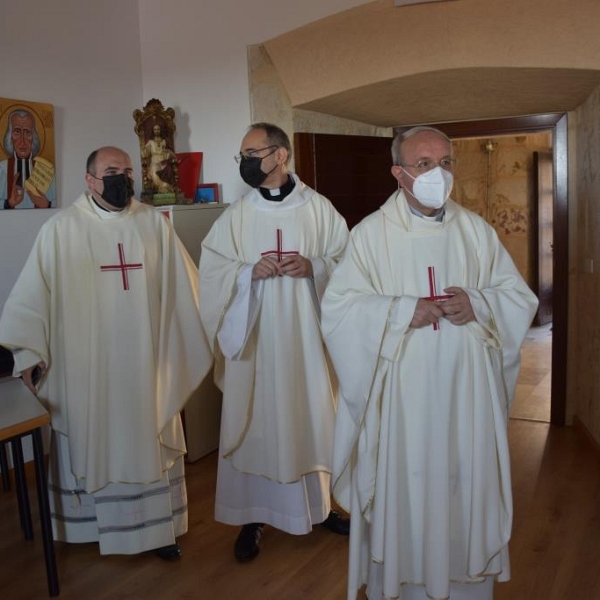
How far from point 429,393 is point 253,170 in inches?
55.9

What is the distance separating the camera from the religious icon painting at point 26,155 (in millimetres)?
4336

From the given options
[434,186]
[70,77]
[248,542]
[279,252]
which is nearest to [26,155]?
[70,77]

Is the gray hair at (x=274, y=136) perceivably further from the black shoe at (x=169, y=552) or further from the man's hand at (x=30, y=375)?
the black shoe at (x=169, y=552)

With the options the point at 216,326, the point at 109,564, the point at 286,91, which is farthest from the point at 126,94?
the point at 109,564

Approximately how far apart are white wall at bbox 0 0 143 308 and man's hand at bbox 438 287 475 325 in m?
3.09

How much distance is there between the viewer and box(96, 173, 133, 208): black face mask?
3.23m

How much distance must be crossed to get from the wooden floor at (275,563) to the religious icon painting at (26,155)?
1.88 metres

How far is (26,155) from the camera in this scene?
14.6 ft

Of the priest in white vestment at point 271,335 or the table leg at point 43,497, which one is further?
the priest in white vestment at point 271,335

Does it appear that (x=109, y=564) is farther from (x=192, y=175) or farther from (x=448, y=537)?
(x=192, y=175)

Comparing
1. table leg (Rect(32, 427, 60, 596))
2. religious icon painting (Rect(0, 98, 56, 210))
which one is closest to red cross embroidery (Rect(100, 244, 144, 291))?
table leg (Rect(32, 427, 60, 596))

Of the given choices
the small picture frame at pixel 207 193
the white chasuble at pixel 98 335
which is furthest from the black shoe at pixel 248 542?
the small picture frame at pixel 207 193

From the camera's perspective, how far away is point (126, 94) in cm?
523

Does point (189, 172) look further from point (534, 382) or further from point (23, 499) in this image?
point (534, 382)
